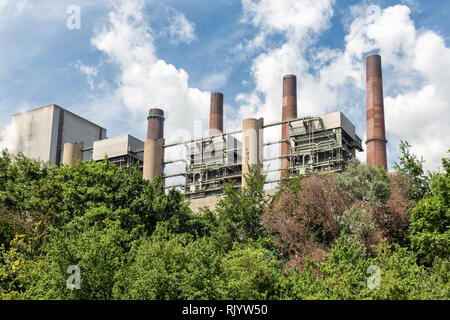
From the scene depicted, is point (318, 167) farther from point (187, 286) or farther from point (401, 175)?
point (187, 286)

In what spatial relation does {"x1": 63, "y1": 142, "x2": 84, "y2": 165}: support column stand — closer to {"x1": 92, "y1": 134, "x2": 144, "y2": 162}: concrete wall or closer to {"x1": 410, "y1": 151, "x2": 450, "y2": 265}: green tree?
{"x1": 92, "y1": 134, "x2": 144, "y2": 162}: concrete wall

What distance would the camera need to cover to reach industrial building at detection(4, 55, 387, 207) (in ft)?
170

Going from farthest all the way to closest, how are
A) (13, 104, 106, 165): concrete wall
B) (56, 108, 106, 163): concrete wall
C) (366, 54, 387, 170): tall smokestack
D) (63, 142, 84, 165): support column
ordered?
(56, 108, 106, 163): concrete wall
(13, 104, 106, 165): concrete wall
(63, 142, 84, 165): support column
(366, 54, 387, 170): tall smokestack

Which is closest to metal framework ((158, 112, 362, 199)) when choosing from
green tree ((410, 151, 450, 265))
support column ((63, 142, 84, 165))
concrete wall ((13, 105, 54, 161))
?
support column ((63, 142, 84, 165))

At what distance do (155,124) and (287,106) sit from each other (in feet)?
57.0

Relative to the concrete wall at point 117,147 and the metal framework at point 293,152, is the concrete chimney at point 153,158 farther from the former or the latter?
the concrete wall at point 117,147

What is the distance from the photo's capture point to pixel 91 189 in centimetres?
2873

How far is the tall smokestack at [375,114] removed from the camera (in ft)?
169

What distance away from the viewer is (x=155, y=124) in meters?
64.8

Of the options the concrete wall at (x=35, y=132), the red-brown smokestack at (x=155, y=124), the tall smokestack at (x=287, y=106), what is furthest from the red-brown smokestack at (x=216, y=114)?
the concrete wall at (x=35, y=132)

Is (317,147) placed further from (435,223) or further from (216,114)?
(435,223)
